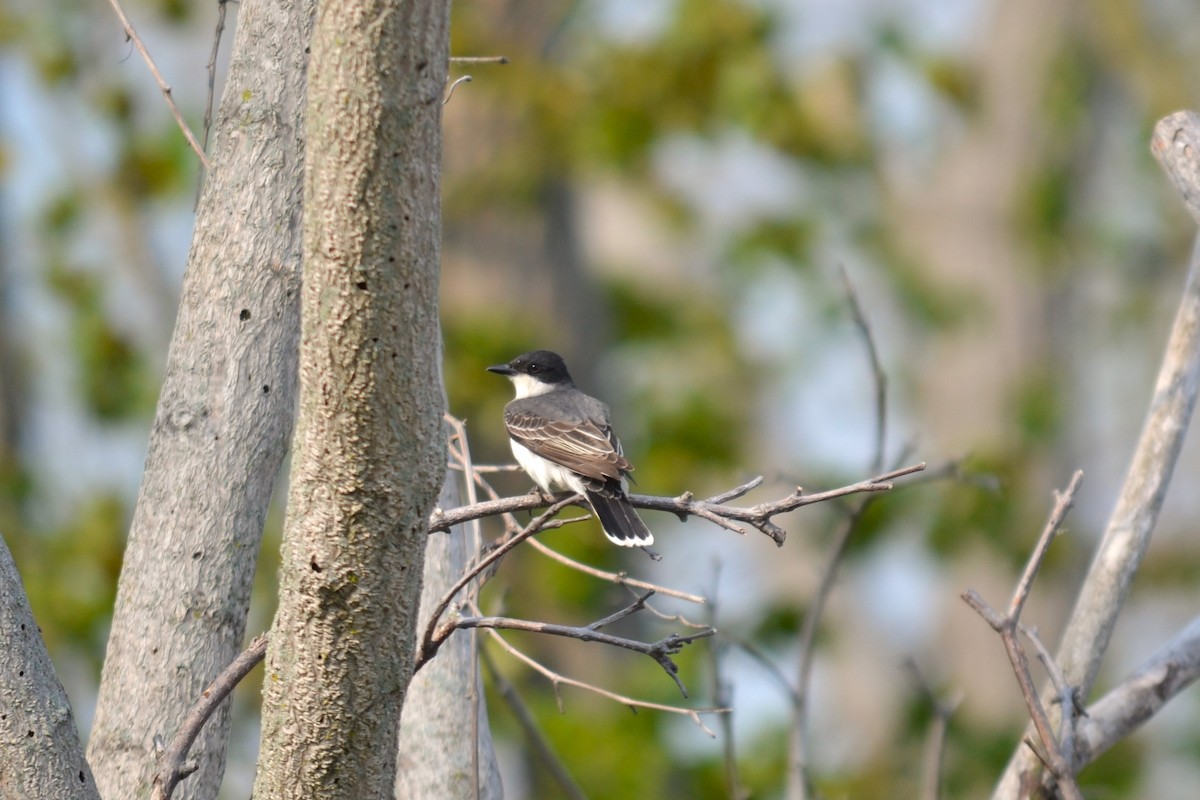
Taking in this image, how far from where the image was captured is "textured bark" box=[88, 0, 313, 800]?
3.17 metres

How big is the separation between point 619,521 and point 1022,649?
142 cm

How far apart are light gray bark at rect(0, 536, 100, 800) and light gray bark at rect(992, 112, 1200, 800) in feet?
→ 8.10

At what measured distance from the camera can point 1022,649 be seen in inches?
126

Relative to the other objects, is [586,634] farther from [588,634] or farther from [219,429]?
[219,429]

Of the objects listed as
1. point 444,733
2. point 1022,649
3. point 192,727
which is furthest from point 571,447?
point 192,727

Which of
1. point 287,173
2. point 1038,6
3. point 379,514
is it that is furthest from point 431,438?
point 1038,6

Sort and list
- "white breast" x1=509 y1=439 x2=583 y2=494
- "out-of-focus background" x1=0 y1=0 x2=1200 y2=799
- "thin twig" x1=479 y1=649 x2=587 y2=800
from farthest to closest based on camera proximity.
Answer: "out-of-focus background" x1=0 y1=0 x2=1200 y2=799 → "white breast" x1=509 y1=439 x2=583 y2=494 → "thin twig" x1=479 y1=649 x2=587 y2=800

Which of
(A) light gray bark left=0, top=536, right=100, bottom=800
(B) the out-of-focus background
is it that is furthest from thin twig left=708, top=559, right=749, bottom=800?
(A) light gray bark left=0, top=536, right=100, bottom=800

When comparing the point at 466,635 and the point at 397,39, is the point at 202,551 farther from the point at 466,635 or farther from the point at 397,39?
the point at 397,39

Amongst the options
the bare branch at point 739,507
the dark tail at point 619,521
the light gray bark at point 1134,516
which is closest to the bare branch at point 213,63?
the bare branch at point 739,507

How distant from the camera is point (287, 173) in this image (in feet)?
11.2

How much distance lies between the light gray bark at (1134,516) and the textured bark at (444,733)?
57.9 inches

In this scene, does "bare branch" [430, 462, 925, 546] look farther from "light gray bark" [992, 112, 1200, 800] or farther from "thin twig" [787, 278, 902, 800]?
"thin twig" [787, 278, 902, 800]

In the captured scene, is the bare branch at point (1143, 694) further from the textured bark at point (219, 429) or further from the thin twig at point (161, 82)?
the thin twig at point (161, 82)
